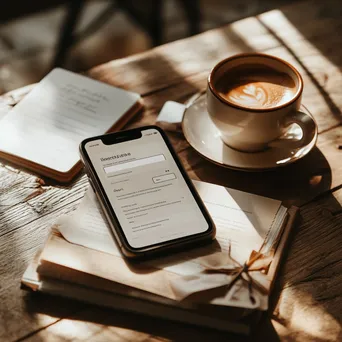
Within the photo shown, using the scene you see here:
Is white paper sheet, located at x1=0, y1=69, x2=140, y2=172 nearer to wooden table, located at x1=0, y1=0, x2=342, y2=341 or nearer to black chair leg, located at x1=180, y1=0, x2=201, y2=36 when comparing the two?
wooden table, located at x1=0, y1=0, x2=342, y2=341

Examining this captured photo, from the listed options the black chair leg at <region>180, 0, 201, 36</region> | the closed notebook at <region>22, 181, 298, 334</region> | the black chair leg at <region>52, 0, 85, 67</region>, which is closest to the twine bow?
the closed notebook at <region>22, 181, 298, 334</region>

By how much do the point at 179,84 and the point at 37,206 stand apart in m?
0.35

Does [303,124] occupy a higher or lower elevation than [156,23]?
higher

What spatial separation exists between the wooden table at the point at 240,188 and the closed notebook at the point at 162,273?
0.02 m

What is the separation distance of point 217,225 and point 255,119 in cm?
15

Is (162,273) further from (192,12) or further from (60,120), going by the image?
(192,12)

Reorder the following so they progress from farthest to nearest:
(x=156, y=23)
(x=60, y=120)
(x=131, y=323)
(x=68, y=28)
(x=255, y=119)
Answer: (x=156, y=23) < (x=68, y=28) < (x=60, y=120) < (x=255, y=119) < (x=131, y=323)

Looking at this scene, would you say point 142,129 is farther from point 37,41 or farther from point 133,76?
point 37,41

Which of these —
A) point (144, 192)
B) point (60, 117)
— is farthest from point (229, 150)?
point (60, 117)

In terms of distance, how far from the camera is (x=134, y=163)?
77 cm

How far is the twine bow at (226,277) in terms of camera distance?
0.63 m

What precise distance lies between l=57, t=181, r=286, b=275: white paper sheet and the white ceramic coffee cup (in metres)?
0.08

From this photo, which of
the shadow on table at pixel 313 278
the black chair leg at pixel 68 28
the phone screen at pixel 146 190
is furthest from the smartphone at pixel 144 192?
the black chair leg at pixel 68 28

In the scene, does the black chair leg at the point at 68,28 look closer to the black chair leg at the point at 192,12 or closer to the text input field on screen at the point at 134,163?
the black chair leg at the point at 192,12
